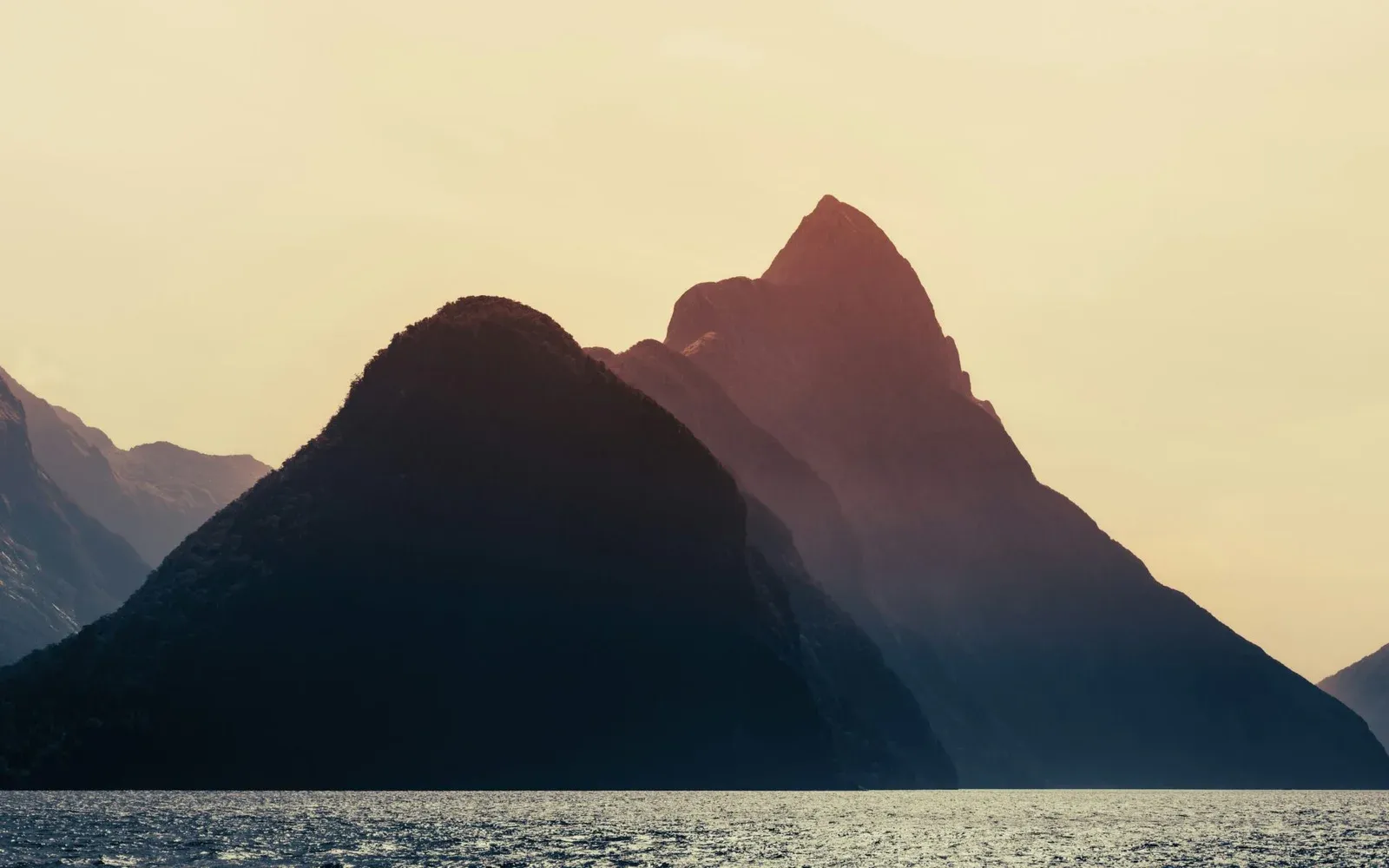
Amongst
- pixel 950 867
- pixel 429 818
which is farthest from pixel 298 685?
pixel 950 867

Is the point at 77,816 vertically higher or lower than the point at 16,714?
lower

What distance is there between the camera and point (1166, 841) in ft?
469

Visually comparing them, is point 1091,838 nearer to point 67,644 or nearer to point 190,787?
point 190,787

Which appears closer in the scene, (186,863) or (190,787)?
(186,863)

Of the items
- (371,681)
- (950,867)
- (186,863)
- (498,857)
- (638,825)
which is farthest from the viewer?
(371,681)

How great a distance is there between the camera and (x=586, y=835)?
121 m

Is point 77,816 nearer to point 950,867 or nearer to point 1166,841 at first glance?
point 950,867

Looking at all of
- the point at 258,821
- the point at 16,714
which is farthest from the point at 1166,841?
the point at 16,714

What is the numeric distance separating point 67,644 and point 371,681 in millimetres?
37208

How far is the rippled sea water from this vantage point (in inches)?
3910

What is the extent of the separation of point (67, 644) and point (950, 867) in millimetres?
130460

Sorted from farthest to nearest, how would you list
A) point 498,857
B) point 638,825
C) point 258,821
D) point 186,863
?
point 638,825
point 258,821
point 498,857
point 186,863

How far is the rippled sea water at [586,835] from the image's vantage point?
99312 mm

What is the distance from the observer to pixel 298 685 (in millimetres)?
195625
